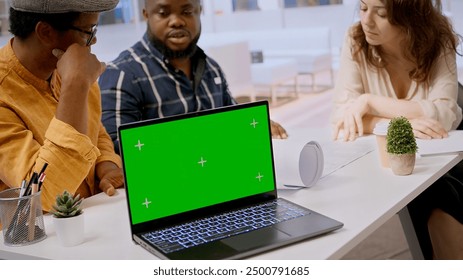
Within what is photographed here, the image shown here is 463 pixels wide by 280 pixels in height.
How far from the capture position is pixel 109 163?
6.20ft

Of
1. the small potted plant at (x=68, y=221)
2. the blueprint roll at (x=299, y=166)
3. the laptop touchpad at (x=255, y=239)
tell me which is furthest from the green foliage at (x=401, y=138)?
the small potted plant at (x=68, y=221)

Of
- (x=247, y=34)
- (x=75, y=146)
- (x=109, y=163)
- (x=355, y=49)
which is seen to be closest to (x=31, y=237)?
(x=75, y=146)

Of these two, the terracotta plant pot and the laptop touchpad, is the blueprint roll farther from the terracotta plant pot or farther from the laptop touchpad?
the laptop touchpad

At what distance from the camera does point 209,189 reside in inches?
58.0

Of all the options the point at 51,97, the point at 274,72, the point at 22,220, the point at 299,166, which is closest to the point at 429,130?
the point at 299,166

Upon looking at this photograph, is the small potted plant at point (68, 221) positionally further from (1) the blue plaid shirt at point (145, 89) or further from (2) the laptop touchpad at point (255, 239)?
(1) the blue plaid shirt at point (145, 89)

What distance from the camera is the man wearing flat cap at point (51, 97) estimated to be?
1.55 metres

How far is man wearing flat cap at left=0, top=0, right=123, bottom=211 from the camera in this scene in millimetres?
1551

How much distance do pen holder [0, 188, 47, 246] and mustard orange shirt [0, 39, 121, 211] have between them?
5.4 inches

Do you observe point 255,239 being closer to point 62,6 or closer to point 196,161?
point 196,161

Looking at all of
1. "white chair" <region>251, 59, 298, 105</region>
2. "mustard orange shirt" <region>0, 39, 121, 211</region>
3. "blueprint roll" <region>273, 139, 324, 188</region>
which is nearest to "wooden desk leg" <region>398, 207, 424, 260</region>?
"blueprint roll" <region>273, 139, 324, 188</region>

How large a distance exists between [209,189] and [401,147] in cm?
55

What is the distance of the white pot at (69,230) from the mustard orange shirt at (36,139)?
0.21m

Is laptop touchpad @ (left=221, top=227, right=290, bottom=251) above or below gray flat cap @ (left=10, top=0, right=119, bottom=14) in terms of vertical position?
below
